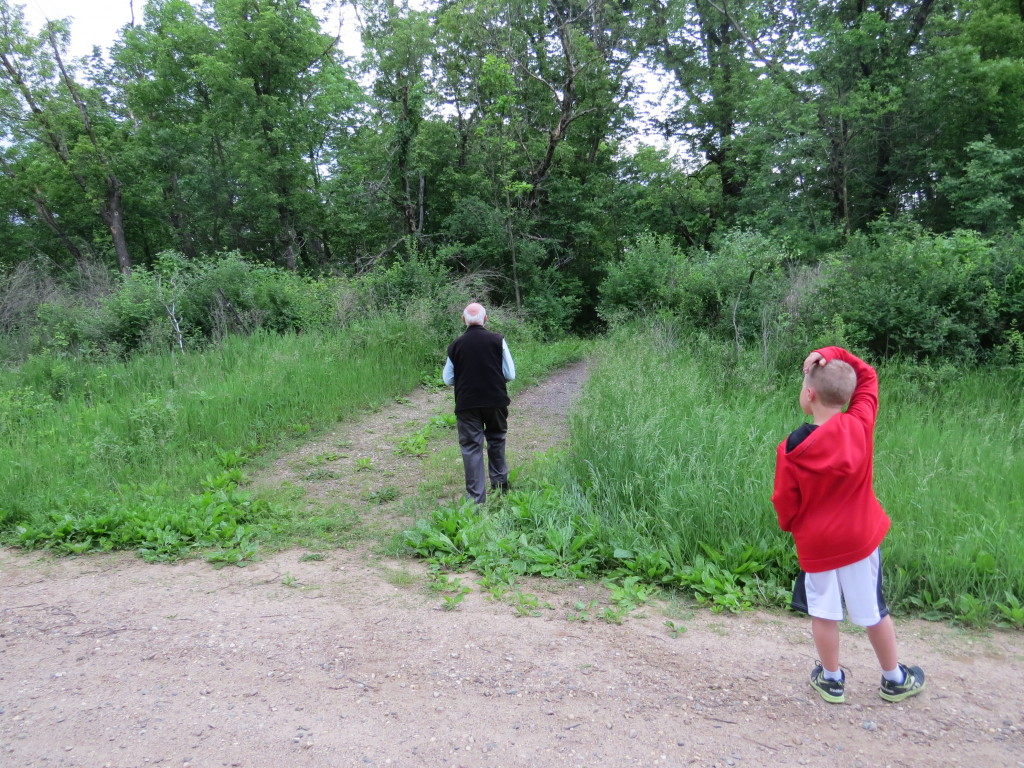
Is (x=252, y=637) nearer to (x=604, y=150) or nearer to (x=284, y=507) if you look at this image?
Result: (x=284, y=507)

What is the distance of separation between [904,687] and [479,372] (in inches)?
152

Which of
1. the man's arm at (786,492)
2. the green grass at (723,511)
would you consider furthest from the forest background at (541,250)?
the man's arm at (786,492)

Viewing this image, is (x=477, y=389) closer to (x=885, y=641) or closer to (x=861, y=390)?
(x=861, y=390)

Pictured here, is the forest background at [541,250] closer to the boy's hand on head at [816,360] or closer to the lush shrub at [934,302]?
the lush shrub at [934,302]

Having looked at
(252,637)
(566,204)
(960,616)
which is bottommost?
(960,616)

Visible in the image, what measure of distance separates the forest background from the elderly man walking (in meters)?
0.68

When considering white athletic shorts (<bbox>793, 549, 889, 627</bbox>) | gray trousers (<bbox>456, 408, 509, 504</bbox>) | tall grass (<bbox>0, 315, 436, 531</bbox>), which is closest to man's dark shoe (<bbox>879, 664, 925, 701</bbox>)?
white athletic shorts (<bbox>793, 549, 889, 627</bbox>)

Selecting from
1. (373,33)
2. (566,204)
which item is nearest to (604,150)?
(566,204)

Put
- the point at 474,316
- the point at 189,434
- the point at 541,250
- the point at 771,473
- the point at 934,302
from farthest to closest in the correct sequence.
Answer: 1. the point at 541,250
2. the point at 934,302
3. the point at 189,434
4. the point at 474,316
5. the point at 771,473

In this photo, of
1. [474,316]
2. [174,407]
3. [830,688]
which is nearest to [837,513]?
[830,688]

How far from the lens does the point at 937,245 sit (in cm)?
983

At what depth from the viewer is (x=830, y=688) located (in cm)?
292

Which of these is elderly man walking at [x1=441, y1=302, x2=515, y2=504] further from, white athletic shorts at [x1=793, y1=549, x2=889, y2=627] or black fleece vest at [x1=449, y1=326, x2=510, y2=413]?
white athletic shorts at [x1=793, y1=549, x2=889, y2=627]

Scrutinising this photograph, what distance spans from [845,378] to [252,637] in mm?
3560
